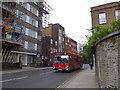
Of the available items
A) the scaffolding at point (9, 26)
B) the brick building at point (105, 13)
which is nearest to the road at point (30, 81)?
the scaffolding at point (9, 26)

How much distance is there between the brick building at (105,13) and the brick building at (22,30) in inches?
601

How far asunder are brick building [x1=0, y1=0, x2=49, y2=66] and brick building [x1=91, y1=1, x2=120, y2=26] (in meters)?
15.3

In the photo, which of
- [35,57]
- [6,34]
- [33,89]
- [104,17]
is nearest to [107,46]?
[33,89]

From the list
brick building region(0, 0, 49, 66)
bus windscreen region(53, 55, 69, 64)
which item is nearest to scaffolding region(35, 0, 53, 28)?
brick building region(0, 0, 49, 66)

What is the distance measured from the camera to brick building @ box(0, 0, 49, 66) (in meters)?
24.8

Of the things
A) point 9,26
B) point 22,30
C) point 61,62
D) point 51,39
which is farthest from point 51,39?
point 61,62

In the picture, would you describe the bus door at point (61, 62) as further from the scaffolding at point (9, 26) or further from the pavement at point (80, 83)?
the scaffolding at point (9, 26)

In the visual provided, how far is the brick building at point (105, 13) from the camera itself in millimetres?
21844

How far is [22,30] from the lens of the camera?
3102cm

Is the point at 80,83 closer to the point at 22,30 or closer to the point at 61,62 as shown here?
the point at 61,62

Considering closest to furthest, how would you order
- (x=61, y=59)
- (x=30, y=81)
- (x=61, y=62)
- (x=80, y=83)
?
1. (x=80, y=83)
2. (x=30, y=81)
3. (x=61, y=62)
4. (x=61, y=59)

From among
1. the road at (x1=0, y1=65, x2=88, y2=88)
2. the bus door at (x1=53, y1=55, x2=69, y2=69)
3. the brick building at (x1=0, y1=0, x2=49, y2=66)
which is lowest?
the road at (x1=0, y1=65, x2=88, y2=88)

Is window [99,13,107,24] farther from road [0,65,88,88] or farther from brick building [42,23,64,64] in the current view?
brick building [42,23,64,64]

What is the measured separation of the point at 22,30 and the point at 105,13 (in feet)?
62.8
